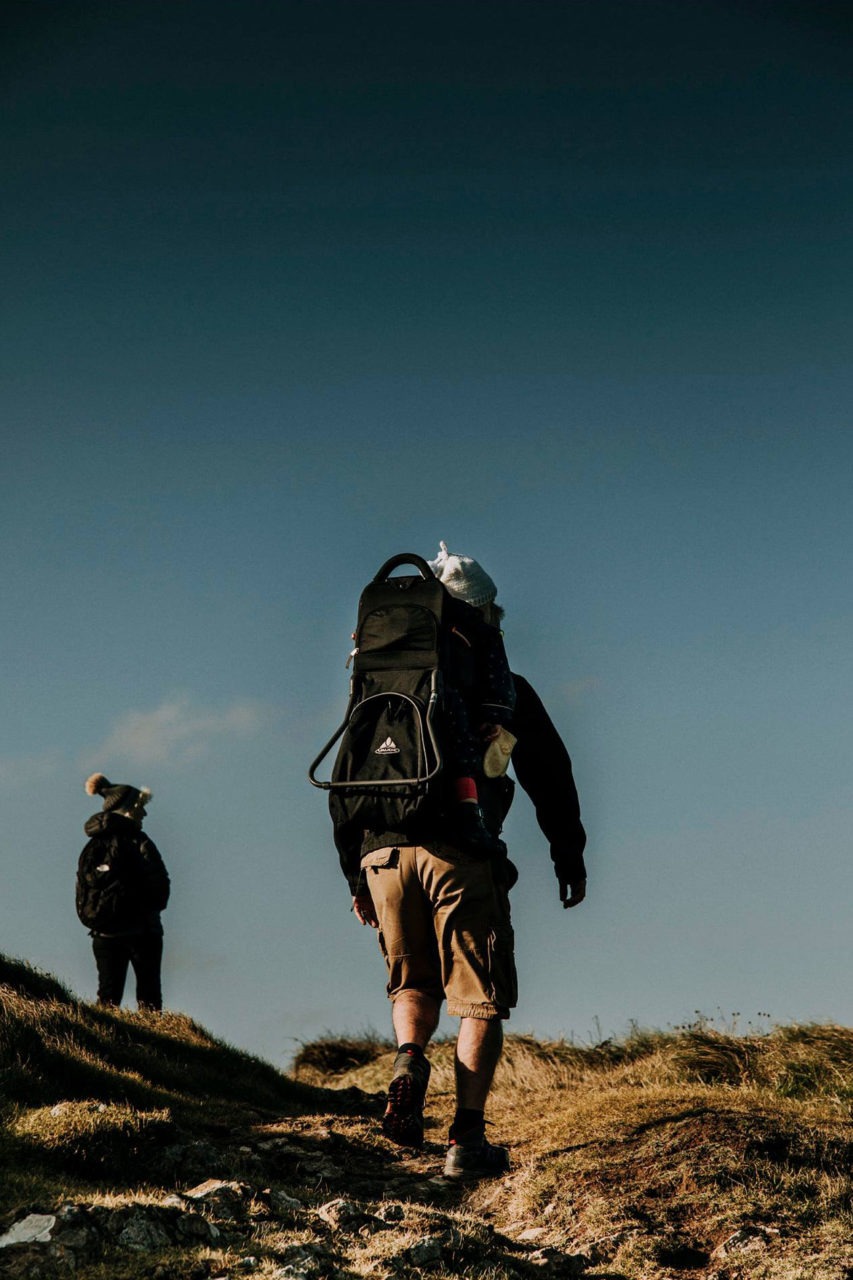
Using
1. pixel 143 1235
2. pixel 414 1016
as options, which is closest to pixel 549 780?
pixel 414 1016

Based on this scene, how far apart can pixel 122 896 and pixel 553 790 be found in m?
7.04

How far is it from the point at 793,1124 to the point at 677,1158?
0.79m

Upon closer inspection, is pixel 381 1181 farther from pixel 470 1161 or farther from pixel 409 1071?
pixel 409 1071

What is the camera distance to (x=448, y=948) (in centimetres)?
539

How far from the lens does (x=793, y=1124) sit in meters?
5.63

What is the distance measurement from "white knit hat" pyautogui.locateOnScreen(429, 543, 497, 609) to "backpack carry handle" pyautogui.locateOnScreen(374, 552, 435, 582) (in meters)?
0.15

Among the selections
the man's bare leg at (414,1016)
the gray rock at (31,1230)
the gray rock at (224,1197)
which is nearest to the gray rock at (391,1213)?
the gray rock at (224,1197)

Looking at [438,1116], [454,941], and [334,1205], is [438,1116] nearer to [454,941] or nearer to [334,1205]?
[454,941]

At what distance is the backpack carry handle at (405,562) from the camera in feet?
19.1

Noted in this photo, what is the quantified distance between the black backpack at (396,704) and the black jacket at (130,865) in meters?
7.07

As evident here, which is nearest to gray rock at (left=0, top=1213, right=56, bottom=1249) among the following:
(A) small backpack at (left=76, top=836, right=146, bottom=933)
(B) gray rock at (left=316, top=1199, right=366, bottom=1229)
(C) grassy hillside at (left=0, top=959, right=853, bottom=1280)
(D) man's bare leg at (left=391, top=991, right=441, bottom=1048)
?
(C) grassy hillside at (left=0, top=959, right=853, bottom=1280)

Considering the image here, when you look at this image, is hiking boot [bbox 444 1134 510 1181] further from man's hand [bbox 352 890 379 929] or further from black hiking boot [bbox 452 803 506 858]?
black hiking boot [bbox 452 803 506 858]

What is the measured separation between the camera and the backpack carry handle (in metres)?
5.83

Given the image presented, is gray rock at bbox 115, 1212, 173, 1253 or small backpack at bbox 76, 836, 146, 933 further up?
small backpack at bbox 76, 836, 146, 933
